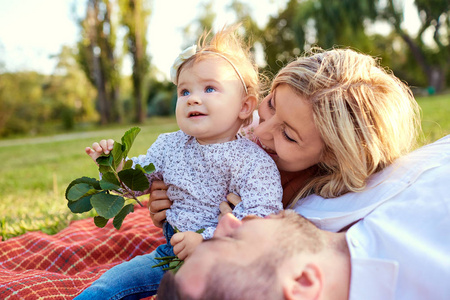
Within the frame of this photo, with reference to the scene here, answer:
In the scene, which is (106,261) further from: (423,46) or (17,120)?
(423,46)

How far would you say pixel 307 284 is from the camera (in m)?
1.21

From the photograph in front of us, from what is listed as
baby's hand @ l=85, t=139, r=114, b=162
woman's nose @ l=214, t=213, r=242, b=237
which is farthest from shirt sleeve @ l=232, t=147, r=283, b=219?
baby's hand @ l=85, t=139, r=114, b=162

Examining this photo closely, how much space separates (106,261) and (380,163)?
204 centimetres

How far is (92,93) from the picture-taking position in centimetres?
2952

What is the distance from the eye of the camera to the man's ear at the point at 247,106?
2.14m

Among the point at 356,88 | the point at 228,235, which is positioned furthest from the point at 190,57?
the point at 228,235

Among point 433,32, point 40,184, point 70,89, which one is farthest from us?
point 70,89

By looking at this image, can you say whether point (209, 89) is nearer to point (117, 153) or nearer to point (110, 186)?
point (117, 153)

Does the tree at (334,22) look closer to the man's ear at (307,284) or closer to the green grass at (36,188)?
the green grass at (36,188)

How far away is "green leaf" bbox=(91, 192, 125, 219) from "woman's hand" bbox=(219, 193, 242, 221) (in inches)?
19.7

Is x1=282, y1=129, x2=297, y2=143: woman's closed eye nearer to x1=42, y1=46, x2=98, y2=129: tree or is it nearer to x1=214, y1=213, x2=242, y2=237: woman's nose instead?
x1=214, y1=213, x2=242, y2=237: woman's nose

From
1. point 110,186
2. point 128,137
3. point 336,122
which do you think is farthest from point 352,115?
point 110,186

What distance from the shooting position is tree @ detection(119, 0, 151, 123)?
826 inches

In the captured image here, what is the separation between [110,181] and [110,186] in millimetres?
44
